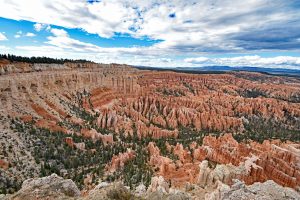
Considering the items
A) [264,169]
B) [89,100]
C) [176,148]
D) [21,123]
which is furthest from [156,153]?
[89,100]

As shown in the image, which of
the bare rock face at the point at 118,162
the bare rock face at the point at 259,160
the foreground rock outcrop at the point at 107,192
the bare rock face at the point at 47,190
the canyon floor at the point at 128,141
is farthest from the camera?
Answer: the bare rock face at the point at 118,162

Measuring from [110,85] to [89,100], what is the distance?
21108 mm

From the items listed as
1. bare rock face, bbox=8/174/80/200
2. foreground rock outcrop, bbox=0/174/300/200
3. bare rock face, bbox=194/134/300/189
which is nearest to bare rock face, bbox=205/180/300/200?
foreground rock outcrop, bbox=0/174/300/200

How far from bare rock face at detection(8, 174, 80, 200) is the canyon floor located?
52mm

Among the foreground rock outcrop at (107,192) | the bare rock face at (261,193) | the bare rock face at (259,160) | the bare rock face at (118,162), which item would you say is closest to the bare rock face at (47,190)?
the foreground rock outcrop at (107,192)

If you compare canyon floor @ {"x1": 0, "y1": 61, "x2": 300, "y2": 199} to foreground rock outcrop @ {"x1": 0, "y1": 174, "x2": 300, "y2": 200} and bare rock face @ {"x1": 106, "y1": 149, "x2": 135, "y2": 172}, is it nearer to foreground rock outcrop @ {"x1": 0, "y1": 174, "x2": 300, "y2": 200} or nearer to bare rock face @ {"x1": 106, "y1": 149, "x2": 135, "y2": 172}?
foreground rock outcrop @ {"x1": 0, "y1": 174, "x2": 300, "y2": 200}

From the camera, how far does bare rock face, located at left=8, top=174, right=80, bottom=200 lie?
1277 cm

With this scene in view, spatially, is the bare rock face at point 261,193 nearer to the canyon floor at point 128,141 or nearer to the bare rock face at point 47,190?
the canyon floor at point 128,141

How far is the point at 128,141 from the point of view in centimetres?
6194

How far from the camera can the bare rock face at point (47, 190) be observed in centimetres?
1277

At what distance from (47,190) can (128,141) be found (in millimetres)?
48798

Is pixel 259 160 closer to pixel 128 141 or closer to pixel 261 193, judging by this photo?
pixel 261 193

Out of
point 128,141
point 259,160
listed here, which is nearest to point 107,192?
point 259,160

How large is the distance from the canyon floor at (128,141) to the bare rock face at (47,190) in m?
0.05
